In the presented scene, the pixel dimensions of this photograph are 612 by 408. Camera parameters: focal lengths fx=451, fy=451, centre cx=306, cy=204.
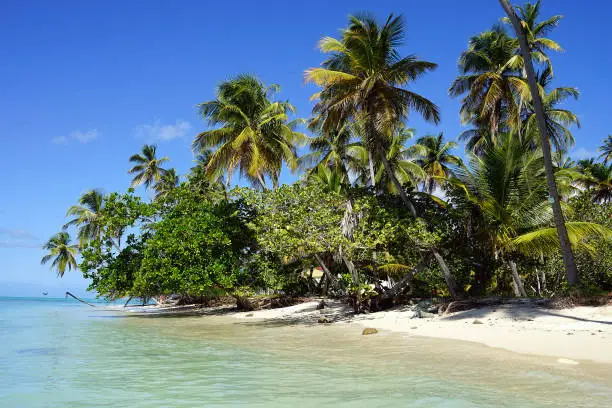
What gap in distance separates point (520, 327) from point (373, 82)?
9.60 m

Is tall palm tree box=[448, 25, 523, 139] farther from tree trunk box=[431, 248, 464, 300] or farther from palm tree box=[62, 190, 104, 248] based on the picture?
palm tree box=[62, 190, 104, 248]

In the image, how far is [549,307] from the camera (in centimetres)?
1295

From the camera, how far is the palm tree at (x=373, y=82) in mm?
16844

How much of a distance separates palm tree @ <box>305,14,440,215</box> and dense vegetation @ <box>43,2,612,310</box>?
5 centimetres

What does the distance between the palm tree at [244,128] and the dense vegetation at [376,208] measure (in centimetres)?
8

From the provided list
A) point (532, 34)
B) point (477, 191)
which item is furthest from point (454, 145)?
point (477, 191)

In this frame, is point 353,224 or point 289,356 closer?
point 289,356

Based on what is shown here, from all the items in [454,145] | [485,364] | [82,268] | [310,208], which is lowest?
[485,364]

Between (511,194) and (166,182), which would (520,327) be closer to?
(511,194)

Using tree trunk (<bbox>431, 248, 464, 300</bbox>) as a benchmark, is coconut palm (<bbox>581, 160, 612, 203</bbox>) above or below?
above

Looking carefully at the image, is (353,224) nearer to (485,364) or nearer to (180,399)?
(485,364)

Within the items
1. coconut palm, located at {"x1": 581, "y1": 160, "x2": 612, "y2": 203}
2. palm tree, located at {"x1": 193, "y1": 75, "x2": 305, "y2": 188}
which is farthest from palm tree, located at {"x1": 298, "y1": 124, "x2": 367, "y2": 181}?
coconut palm, located at {"x1": 581, "y1": 160, "x2": 612, "y2": 203}

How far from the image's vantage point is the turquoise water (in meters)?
5.62

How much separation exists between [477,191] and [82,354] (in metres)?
13.3
